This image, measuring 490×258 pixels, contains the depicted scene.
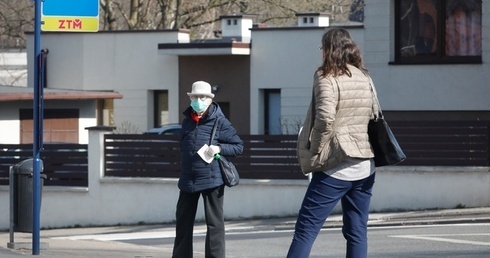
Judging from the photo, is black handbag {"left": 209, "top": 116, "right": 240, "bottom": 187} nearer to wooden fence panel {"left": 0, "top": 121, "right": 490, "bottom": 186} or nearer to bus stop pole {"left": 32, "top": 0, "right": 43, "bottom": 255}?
bus stop pole {"left": 32, "top": 0, "right": 43, "bottom": 255}

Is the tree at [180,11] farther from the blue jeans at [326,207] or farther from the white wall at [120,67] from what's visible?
the blue jeans at [326,207]

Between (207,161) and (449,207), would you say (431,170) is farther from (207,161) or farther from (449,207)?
(207,161)

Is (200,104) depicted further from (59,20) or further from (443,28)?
(443,28)

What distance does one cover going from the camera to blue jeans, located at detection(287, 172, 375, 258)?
723 centimetres

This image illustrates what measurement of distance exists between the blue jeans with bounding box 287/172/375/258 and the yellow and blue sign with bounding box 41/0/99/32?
4.42 metres

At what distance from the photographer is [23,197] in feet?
40.2

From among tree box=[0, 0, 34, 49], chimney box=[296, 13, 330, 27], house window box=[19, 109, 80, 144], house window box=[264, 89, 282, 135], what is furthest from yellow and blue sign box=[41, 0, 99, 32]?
tree box=[0, 0, 34, 49]

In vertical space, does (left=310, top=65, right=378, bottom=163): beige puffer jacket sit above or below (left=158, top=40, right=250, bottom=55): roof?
below

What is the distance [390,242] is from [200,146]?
416 cm

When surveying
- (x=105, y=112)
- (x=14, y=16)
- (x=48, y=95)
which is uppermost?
(x=14, y=16)

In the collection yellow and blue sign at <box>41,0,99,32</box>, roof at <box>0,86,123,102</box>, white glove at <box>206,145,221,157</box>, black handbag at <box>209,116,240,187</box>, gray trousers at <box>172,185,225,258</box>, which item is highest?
yellow and blue sign at <box>41,0,99,32</box>

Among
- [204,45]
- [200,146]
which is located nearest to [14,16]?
[204,45]

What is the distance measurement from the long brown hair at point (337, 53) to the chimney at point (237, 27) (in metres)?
30.3

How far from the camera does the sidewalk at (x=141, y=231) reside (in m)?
11.6
